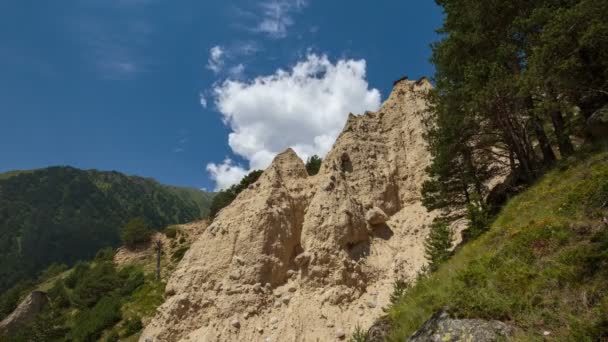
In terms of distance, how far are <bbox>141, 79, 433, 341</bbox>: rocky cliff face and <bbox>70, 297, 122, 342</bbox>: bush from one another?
15256 millimetres

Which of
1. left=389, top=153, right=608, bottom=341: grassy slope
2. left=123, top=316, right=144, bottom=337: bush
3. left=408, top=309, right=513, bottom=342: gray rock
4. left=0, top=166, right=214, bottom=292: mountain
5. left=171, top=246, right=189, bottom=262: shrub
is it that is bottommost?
left=123, top=316, right=144, bottom=337: bush

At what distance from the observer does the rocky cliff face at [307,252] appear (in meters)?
19.3

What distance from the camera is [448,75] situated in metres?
18.0

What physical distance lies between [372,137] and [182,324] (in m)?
19.9

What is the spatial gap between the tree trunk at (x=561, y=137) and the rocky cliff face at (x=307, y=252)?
1041 centimetres

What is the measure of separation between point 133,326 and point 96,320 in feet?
24.0

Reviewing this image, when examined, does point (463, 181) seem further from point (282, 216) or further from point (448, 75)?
point (282, 216)

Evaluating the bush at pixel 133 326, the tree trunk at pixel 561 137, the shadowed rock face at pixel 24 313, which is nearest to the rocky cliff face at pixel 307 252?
the bush at pixel 133 326

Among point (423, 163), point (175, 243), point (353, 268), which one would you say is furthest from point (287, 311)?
point (175, 243)

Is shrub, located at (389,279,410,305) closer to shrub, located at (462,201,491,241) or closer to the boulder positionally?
shrub, located at (462,201,491,241)

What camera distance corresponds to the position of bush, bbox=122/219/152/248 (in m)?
57.9

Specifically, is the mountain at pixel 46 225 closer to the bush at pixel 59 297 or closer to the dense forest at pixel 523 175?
the bush at pixel 59 297

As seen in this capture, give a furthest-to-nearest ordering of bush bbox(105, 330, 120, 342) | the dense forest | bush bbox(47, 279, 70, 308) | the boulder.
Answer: bush bbox(47, 279, 70, 308), bush bbox(105, 330, 120, 342), the boulder, the dense forest

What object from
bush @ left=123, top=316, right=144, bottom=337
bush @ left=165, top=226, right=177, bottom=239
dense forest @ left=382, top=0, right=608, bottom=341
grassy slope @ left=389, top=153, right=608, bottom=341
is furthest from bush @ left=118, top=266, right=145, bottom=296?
grassy slope @ left=389, top=153, right=608, bottom=341
